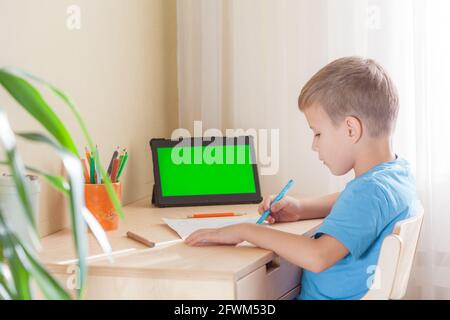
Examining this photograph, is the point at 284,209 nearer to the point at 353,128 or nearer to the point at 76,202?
the point at 353,128

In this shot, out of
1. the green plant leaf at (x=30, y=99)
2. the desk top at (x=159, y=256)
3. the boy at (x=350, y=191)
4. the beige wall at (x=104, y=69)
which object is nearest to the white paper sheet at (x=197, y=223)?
the desk top at (x=159, y=256)

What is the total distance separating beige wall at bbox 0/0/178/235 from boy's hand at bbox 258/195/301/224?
432 millimetres

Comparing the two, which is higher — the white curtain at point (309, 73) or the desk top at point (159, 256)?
the white curtain at point (309, 73)

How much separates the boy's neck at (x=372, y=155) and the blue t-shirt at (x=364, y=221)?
0.08ft

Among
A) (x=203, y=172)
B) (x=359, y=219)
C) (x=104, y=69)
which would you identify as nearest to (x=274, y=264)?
(x=359, y=219)

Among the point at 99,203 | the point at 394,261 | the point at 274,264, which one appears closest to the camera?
the point at 394,261

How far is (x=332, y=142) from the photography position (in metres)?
1.46

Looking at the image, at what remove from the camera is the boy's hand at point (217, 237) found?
1395 mm

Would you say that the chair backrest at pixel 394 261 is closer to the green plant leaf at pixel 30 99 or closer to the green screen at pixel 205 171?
the green plant leaf at pixel 30 99

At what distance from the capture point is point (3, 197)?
49.9 inches

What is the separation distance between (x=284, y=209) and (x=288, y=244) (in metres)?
Result: 0.34

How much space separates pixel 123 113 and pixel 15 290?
1.01 metres

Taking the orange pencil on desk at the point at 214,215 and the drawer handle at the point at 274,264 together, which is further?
the orange pencil on desk at the point at 214,215
